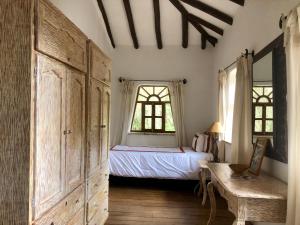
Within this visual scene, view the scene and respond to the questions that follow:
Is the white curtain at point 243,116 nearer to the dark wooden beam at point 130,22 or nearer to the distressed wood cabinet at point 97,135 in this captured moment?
the distressed wood cabinet at point 97,135

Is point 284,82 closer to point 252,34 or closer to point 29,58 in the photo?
point 252,34

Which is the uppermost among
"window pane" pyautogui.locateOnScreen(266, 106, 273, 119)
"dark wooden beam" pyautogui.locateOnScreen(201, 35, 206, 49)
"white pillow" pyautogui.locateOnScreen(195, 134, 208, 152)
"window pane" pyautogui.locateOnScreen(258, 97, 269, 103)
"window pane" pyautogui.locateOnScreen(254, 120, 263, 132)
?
"dark wooden beam" pyautogui.locateOnScreen(201, 35, 206, 49)

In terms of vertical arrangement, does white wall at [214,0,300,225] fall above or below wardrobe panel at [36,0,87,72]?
above

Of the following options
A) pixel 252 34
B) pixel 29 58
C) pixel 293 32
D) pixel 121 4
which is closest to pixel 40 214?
pixel 29 58

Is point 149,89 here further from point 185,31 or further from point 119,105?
point 185,31

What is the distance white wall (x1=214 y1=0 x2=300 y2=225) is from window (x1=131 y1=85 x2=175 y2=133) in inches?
73.0

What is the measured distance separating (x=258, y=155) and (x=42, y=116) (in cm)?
215

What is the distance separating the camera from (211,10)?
14.4 ft

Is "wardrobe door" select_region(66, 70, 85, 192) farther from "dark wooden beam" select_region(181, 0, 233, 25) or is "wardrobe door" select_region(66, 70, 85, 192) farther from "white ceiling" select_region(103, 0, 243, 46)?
"white ceiling" select_region(103, 0, 243, 46)

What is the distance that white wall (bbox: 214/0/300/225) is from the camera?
2.62 meters

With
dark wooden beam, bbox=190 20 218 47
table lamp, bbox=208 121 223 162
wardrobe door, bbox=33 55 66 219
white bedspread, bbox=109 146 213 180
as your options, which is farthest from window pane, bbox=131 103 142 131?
wardrobe door, bbox=33 55 66 219

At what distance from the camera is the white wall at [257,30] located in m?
2.62

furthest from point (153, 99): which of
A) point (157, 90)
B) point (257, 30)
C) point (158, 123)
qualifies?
point (257, 30)

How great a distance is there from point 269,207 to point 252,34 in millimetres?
2295
